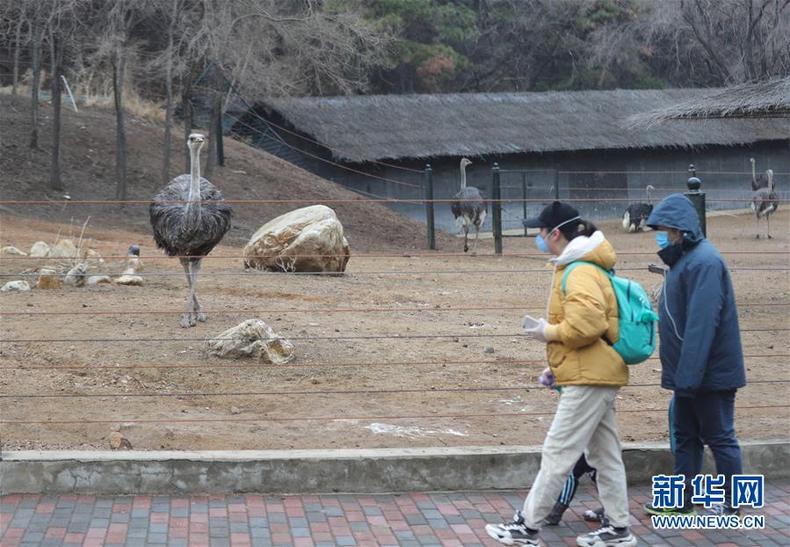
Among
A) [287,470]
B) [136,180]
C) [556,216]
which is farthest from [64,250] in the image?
[556,216]

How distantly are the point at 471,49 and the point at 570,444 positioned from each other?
35.3 meters

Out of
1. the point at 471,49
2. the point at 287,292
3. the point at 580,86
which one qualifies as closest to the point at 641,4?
the point at 580,86

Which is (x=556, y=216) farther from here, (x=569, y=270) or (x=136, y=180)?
(x=136, y=180)

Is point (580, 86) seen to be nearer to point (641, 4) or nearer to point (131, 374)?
point (641, 4)

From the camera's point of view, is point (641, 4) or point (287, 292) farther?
point (641, 4)

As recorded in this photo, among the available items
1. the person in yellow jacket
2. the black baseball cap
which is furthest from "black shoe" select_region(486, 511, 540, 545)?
the black baseball cap

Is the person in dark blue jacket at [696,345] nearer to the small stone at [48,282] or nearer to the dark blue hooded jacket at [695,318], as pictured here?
the dark blue hooded jacket at [695,318]

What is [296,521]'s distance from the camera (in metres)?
6.02

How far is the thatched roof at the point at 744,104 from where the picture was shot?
1573 cm

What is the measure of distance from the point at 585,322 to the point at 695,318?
73 cm

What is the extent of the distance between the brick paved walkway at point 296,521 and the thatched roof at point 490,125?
21.3 m

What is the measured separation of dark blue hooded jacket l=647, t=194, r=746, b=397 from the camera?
577 cm

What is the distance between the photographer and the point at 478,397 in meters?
8.56

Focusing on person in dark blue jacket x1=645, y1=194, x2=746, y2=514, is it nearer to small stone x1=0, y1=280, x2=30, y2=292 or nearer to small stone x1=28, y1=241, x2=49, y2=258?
small stone x1=0, y1=280, x2=30, y2=292
